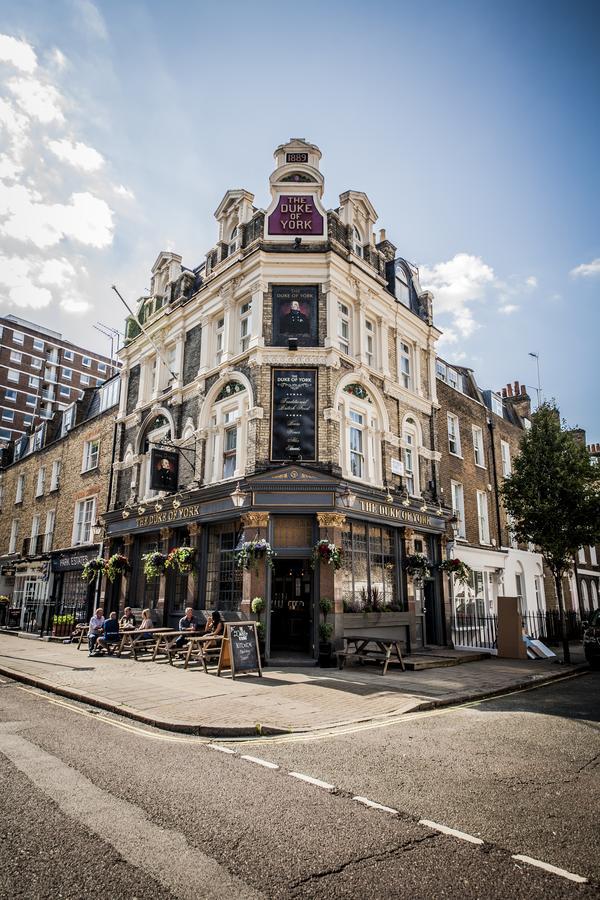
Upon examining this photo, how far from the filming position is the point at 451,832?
13.1 ft

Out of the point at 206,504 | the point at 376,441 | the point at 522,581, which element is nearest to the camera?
the point at 206,504

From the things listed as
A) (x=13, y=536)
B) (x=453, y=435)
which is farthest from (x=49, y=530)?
(x=453, y=435)

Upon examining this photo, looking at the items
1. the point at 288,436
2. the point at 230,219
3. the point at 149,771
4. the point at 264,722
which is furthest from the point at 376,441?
the point at 149,771

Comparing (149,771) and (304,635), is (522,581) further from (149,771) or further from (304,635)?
(149,771)

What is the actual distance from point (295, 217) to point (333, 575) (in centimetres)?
1181

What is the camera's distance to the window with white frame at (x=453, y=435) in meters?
23.1

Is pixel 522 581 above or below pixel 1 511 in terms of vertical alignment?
below

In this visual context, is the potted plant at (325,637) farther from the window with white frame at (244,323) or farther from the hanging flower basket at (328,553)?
the window with white frame at (244,323)

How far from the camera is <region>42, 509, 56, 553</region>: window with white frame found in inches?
1090

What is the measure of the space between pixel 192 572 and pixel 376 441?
740 cm

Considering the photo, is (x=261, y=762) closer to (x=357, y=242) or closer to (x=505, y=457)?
(x=357, y=242)

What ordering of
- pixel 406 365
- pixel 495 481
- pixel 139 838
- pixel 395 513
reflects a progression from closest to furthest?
pixel 139 838
pixel 395 513
pixel 406 365
pixel 495 481

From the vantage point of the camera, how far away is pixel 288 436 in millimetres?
15672

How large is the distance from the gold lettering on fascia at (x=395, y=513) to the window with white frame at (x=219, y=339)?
730 cm
